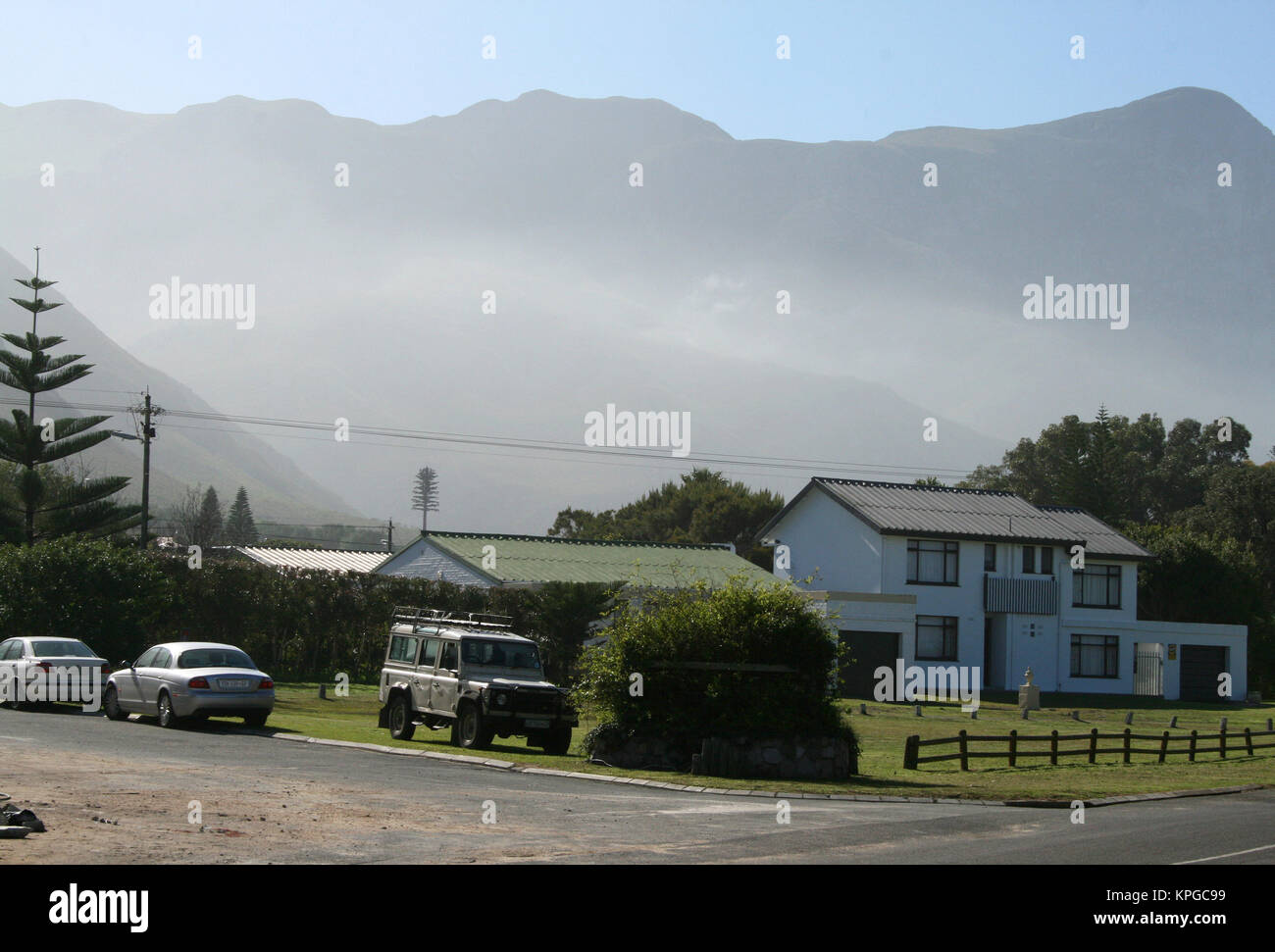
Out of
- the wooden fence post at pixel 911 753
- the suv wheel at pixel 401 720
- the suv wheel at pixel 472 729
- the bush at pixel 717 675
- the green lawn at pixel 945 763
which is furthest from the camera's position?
the suv wheel at pixel 401 720

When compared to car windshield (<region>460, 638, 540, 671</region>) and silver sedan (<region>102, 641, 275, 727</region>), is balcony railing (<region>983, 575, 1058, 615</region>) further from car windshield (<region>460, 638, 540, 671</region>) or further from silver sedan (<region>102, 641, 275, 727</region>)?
silver sedan (<region>102, 641, 275, 727</region>)

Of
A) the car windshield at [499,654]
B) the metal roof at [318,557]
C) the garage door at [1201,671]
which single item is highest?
the metal roof at [318,557]

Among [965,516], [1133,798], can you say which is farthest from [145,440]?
[1133,798]

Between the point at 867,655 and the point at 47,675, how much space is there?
105ft

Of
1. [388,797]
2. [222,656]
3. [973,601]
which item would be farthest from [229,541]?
[388,797]

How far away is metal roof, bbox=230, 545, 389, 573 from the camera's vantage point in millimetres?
78412

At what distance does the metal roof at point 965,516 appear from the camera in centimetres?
5566

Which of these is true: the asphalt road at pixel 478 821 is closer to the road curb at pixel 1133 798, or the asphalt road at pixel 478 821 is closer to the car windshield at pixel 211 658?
the road curb at pixel 1133 798

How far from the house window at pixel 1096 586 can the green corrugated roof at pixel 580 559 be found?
43.1 feet

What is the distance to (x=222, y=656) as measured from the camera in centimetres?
2491

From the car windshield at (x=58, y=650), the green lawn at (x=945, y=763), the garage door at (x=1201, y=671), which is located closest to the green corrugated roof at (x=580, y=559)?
the green lawn at (x=945, y=763)

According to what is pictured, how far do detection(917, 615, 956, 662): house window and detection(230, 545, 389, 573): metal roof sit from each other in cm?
3338
